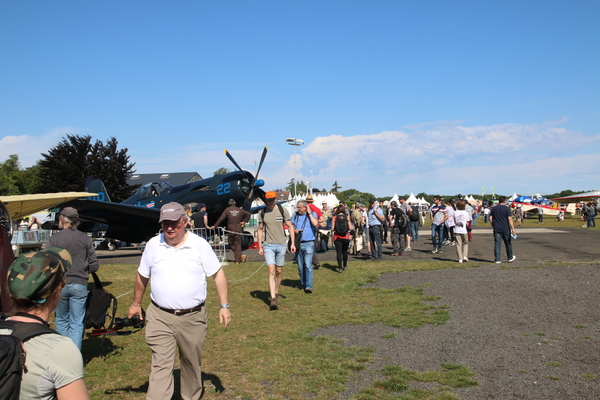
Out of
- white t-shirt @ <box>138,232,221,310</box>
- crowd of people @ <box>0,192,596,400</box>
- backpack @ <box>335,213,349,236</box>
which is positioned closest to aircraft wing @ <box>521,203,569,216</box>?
backpack @ <box>335,213,349,236</box>

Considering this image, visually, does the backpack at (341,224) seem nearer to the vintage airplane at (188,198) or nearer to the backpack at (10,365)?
the vintage airplane at (188,198)

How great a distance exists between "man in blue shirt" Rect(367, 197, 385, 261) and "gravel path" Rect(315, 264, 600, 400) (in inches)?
165

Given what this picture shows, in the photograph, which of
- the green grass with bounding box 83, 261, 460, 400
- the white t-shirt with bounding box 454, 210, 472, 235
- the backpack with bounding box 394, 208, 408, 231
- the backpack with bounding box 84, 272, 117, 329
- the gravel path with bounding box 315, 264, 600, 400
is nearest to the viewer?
the gravel path with bounding box 315, 264, 600, 400

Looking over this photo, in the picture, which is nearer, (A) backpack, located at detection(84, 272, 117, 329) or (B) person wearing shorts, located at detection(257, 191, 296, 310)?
(A) backpack, located at detection(84, 272, 117, 329)

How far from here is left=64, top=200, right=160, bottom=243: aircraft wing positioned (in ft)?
55.2

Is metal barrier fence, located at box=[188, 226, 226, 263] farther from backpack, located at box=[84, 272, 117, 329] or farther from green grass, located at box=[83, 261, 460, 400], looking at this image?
backpack, located at box=[84, 272, 117, 329]

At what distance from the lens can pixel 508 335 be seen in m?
5.86

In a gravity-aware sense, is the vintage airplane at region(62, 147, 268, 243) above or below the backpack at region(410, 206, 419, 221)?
above

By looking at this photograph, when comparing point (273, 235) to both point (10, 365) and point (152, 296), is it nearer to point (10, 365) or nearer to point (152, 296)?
point (152, 296)

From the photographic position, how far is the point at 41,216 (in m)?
40.7

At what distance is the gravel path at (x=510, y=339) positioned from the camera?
13.9 feet

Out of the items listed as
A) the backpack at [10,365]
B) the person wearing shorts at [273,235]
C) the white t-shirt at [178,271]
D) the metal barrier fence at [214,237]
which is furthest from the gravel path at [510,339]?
the metal barrier fence at [214,237]

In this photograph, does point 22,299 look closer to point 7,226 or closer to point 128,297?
point 7,226

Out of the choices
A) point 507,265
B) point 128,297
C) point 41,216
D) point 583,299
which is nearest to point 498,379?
point 583,299
